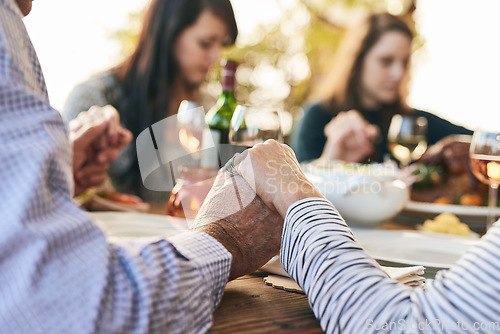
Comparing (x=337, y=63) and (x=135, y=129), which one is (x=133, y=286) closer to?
(x=135, y=129)

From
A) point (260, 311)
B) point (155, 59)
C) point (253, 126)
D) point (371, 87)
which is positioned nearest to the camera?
point (260, 311)

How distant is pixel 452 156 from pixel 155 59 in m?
1.30

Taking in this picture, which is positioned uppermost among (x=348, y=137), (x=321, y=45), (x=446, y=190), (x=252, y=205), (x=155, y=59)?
(x=321, y=45)

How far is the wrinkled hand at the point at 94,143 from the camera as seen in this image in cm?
119

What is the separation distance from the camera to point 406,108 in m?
2.87

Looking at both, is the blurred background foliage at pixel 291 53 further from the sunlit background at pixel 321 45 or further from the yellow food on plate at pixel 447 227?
the yellow food on plate at pixel 447 227

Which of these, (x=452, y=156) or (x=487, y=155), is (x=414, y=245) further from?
(x=452, y=156)

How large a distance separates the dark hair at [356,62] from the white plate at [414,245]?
1.85 metres

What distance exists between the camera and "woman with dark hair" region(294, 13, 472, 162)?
2.58m

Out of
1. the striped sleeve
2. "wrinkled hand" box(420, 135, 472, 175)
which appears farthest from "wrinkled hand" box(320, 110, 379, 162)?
the striped sleeve

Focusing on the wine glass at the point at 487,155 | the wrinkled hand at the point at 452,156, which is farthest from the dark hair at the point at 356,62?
the wine glass at the point at 487,155

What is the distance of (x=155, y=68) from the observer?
2061 millimetres

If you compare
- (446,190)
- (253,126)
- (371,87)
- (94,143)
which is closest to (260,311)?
(253,126)

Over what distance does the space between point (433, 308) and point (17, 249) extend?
39 centimetres
